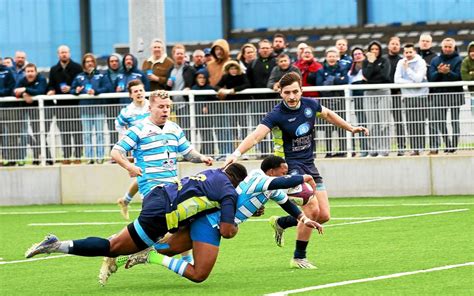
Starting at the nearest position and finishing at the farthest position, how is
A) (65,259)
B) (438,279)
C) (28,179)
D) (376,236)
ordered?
(438,279) < (65,259) < (376,236) < (28,179)

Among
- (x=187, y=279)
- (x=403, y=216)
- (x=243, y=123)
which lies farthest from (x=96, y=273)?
(x=243, y=123)

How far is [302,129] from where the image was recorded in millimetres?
13695

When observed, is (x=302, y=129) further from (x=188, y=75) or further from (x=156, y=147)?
(x=188, y=75)

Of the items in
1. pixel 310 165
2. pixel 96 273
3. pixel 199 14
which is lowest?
pixel 96 273

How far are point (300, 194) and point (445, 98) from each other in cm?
867

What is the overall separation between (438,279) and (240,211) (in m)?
1.87

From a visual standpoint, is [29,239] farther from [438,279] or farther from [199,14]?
[199,14]

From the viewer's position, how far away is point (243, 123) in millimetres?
21984

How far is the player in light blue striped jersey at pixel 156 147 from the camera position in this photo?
542 inches

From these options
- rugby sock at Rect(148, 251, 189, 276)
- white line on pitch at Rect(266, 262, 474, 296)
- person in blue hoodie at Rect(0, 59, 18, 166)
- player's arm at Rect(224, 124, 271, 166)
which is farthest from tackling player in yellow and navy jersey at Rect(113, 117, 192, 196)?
person in blue hoodie at Rect(0, 59, 18, 166)

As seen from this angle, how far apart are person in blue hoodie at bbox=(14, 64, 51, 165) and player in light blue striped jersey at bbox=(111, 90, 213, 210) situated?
918 centimetres

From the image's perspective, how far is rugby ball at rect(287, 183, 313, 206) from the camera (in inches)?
512

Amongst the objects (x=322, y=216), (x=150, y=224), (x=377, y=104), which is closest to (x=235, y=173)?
(x=150, y=224)

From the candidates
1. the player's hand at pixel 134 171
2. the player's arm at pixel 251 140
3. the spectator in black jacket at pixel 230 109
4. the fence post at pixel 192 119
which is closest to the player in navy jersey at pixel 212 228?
the player's arm at pixel 251 140
